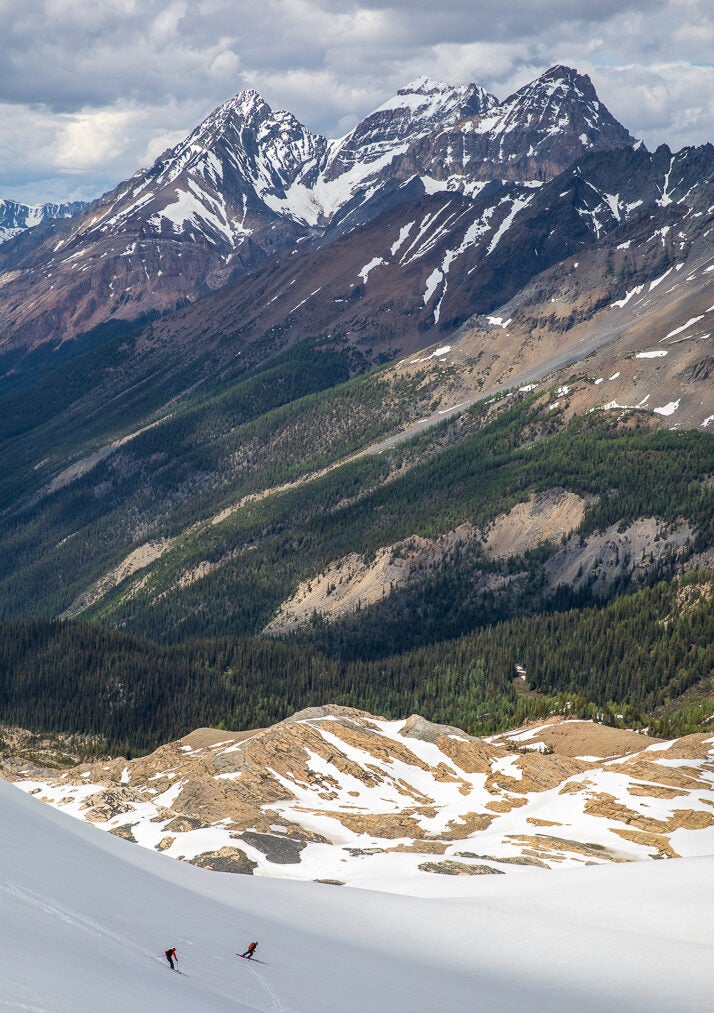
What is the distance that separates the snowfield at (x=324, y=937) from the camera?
37344 millimetres

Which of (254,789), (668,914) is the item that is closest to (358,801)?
(254,789)

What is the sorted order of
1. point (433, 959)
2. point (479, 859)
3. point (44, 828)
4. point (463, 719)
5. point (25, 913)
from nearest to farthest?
point (25, 913) → point (44, 828) → point (433, 959) → point (479, 859) → point (463, 719)

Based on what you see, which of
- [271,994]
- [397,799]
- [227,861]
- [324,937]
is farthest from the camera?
[397,799]

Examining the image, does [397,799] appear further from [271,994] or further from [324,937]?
[271,994]

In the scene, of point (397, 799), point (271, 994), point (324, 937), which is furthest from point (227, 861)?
point (271, 994)

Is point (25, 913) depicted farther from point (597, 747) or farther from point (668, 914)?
point (597, 747)

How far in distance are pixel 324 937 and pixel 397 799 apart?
69259 millimetres

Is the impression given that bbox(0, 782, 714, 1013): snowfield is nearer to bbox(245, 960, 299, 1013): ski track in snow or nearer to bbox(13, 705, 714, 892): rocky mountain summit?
bbox(245, 960, 299, 1013): ski track in snow

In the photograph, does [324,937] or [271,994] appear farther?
[324,937]

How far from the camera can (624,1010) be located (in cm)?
5422

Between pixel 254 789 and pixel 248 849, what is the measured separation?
18.4m

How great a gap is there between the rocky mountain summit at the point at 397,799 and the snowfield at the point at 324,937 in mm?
22198

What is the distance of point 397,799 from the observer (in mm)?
128500

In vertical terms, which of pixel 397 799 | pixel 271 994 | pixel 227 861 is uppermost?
pixel 271 994
